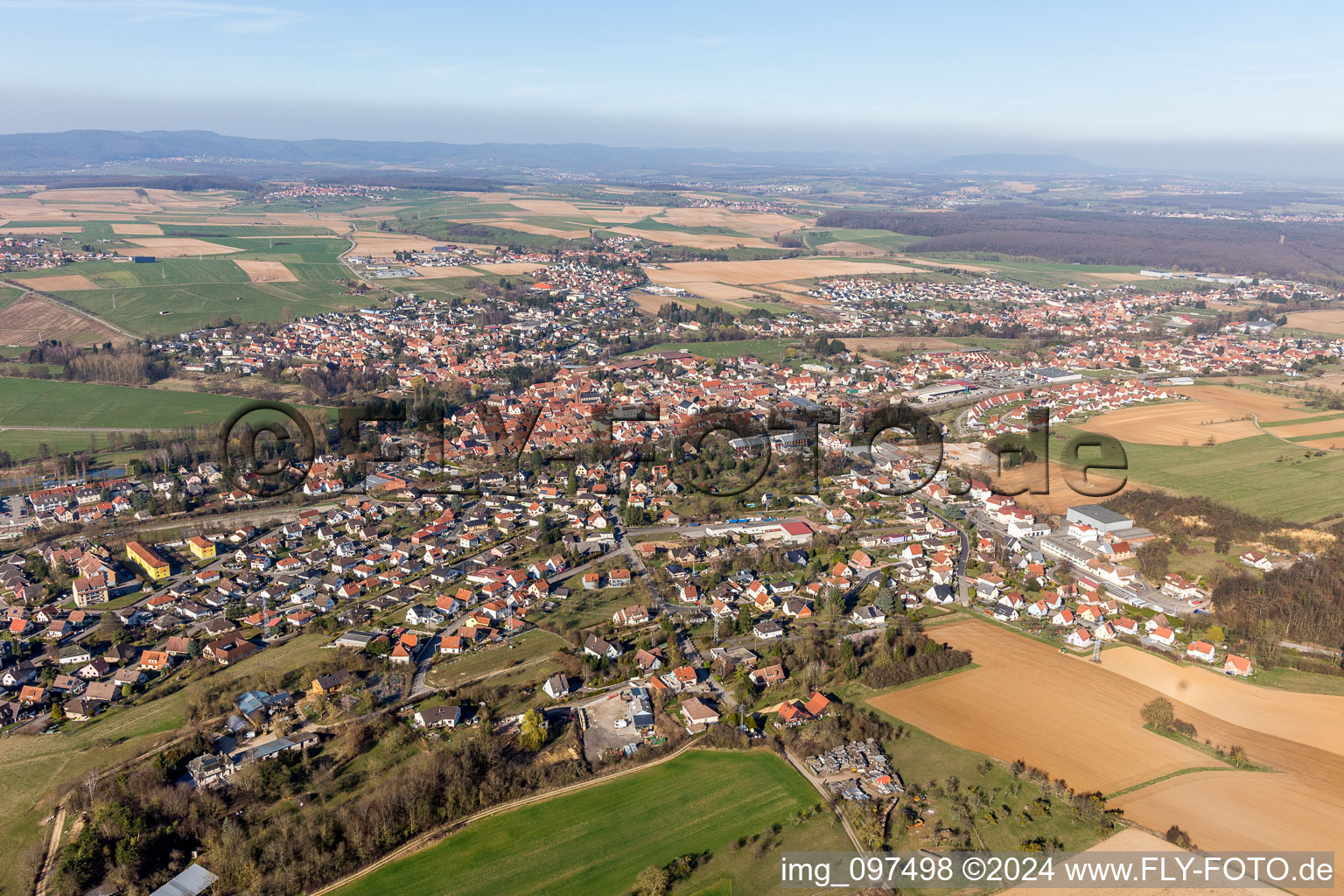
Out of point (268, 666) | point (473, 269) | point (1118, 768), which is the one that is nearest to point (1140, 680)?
point (1118, 768)

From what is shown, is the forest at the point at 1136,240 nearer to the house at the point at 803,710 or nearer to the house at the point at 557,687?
the house at the point at 803,710

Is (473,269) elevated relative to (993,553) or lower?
elevated

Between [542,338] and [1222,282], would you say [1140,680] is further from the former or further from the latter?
[1222,282]

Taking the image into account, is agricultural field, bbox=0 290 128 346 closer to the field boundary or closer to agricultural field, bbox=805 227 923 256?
the field boundary

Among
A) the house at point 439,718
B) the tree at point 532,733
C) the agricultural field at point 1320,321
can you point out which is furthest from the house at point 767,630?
the agricultural field at point 1320,321

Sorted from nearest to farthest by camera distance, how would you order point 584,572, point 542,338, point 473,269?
point 584,572 → point 542,338 → point 473,269
